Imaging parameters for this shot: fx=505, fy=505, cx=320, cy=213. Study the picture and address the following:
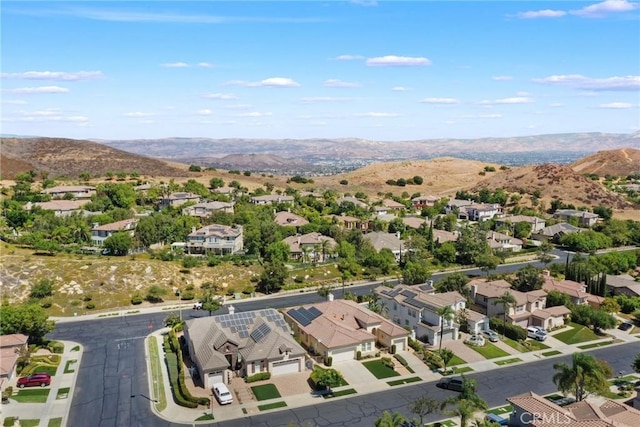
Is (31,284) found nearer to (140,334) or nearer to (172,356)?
(140,334)

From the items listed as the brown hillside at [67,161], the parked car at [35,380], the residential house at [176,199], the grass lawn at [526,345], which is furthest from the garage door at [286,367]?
the brown hillside at [67,161]

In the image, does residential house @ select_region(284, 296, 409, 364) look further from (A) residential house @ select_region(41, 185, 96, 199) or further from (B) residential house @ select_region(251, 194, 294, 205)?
(A) residential house @ select_region(41, 185, 96, 199)

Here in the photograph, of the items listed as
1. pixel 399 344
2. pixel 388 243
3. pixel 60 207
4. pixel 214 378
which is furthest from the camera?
pixel 60 207

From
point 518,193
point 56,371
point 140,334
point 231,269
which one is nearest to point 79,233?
point 231,269

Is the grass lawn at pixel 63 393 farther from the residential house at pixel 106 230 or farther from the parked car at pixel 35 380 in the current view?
the residential house at pixel 106 230

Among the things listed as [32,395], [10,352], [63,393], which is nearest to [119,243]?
[10,352]

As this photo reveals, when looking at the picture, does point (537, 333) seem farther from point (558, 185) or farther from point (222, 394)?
point (558, 185)
